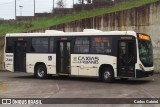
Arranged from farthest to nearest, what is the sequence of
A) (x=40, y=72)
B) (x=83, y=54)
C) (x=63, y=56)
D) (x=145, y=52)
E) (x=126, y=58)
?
(x=40, y=72)
(x=63, y=56)
(x=83, y=54)
(x=145, y=52)
(x=126, y=58)

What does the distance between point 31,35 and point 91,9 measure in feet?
38.3

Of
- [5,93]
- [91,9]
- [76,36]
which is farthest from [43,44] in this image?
[91,9]

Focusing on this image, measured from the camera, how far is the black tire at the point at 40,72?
85.7 ft

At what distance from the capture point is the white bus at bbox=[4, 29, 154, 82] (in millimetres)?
22281

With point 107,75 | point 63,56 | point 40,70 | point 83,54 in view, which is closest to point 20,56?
point 40,70

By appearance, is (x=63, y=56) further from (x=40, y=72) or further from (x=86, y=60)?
(x=40, y=72)

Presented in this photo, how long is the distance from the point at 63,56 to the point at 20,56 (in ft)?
11.6

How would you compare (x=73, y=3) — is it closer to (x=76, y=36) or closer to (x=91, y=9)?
(x=91, y=9)

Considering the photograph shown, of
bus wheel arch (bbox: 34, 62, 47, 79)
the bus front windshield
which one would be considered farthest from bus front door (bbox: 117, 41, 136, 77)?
bus wheel arch (bbox: 34, 62, 47, 79)

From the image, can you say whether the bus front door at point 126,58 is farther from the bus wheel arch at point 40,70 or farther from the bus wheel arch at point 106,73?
the bus wheel arch at point 40,70

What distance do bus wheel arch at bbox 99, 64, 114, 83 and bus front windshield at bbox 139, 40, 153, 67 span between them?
180 cm

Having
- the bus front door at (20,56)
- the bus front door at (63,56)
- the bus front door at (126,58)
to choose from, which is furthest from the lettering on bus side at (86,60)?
the bus front door at (20,56)

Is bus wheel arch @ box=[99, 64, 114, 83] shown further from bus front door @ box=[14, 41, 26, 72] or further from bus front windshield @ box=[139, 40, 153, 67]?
bus front door @ box=[14, 41, 26, 72]

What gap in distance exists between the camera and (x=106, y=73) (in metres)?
23.1
